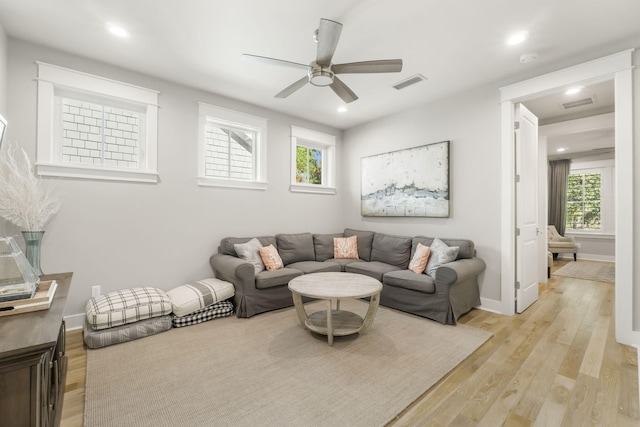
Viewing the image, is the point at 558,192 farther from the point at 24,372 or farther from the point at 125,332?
the point at 24,372

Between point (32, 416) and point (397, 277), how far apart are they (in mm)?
3099

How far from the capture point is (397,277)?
341 cm

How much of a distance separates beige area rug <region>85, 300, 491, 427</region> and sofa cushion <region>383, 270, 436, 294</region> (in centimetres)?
39

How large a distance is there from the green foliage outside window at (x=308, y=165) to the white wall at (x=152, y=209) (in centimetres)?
41

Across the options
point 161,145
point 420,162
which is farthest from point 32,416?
point 420,162

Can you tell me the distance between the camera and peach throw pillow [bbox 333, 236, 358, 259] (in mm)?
4574

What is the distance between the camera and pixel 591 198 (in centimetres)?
726

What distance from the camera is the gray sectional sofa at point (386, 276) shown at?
120 inches

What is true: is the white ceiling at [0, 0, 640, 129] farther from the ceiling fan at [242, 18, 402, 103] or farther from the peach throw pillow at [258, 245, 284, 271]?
the peach throw pillow at [258, 245, 284, 271]

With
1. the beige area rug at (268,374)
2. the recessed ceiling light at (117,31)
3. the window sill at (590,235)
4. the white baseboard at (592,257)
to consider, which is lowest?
the beige area rug at (268,374)

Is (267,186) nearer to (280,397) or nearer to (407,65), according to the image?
(407,65)

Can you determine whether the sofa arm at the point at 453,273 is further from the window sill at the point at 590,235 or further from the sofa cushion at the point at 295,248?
the window sill at the point at 590,235

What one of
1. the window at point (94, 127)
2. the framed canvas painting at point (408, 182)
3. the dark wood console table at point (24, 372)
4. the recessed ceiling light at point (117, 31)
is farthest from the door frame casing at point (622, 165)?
the window at point (94, 127)

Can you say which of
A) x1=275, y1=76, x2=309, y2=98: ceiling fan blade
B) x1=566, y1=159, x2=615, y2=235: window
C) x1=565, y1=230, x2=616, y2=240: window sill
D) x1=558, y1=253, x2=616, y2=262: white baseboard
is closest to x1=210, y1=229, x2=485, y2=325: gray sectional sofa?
x1=275, y1=76, x2=309, y2=98: ceiling fan blade
